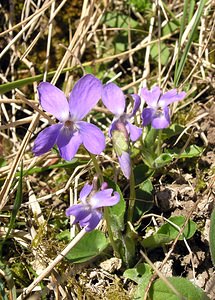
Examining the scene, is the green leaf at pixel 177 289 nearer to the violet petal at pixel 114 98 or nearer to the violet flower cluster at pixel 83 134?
the violet flower cluster at pixel 83 134

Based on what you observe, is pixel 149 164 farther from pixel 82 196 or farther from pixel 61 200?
pixel 82 196

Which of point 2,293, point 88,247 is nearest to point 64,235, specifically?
point 88,247

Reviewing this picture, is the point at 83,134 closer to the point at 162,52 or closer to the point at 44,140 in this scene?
the point at 44,140

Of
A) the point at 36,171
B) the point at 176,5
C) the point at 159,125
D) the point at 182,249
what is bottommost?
the point at 182,249

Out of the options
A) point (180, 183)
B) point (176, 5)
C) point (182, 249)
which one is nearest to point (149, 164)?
point (180, 183)

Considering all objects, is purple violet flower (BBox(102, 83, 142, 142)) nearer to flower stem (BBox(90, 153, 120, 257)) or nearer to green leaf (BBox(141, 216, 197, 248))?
flower stem (BBox(90, 153, 120, 257))
